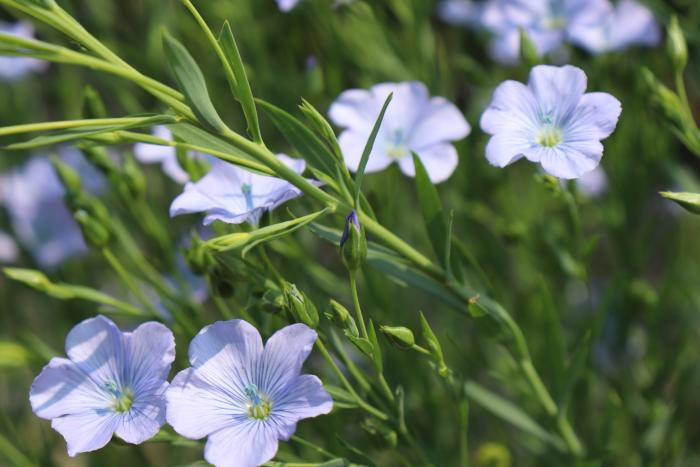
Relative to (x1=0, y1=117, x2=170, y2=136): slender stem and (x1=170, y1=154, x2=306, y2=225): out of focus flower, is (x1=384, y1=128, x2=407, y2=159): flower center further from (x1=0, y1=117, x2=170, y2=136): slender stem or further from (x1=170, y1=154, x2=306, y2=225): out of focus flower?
(x1=0, y1=117, x2=170, y2=136): slender stem

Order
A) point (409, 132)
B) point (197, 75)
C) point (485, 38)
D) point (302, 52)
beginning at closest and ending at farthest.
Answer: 1. point (197, 75)
2. point (409, 132)
3. point (485, 38)
4. point (302, 52)

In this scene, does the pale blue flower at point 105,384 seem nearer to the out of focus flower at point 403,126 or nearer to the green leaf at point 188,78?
the green leaf at point 188,78

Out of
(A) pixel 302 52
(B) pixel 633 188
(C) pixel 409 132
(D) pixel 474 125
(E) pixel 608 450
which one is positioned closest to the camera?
(E) pixel 608 450

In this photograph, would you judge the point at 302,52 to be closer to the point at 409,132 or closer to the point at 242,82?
the point at 409,132

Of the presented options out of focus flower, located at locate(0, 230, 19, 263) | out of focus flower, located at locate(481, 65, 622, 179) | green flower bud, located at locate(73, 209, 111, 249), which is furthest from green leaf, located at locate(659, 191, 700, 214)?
out of focus flower, located at locate(0, 230, 19, 263)

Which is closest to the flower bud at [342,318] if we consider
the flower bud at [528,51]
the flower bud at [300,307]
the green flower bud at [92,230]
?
the flower bud at [300,307]

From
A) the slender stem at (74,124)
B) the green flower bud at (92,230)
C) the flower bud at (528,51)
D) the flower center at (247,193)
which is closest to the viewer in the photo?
the slender stem at (74,124)

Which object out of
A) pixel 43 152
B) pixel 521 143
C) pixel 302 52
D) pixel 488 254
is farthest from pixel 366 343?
pixel 43 152
